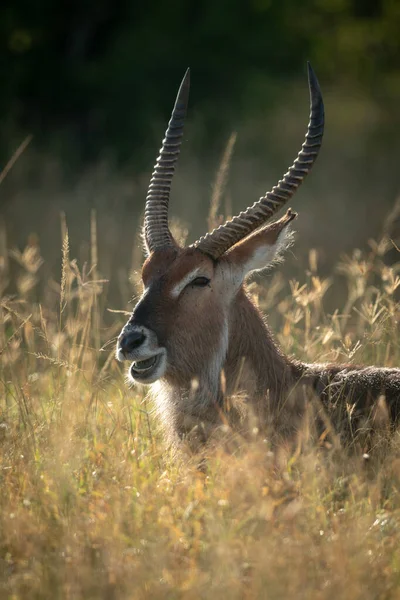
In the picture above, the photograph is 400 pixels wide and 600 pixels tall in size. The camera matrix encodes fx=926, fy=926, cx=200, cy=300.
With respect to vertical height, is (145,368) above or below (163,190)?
below

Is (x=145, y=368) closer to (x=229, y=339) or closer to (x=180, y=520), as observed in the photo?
(x=229, y=339)

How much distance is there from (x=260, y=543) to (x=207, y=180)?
1364cm

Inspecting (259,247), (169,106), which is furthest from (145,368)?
(169,106)

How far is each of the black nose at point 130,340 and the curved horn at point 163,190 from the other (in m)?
0.73

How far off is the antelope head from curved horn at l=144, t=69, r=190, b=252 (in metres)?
0.15

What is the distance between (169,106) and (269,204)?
1444cm

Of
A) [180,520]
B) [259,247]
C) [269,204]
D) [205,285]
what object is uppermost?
[269,204]

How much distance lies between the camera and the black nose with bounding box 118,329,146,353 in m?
5.09

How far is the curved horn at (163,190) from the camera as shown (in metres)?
5.84

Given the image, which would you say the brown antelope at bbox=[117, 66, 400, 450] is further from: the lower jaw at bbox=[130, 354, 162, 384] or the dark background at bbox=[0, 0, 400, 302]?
the dark background at bbox=[0, 0, 400, 302]

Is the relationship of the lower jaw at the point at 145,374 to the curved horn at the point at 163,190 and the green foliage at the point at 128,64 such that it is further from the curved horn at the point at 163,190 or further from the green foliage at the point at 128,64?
the green foliage at the point at 128,64

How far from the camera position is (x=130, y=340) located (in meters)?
5.10

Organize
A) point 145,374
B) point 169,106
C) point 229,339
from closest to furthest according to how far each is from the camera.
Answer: point 145,374 → point 229,339 → point 169,106

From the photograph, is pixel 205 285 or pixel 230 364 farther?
pixel 230 364
